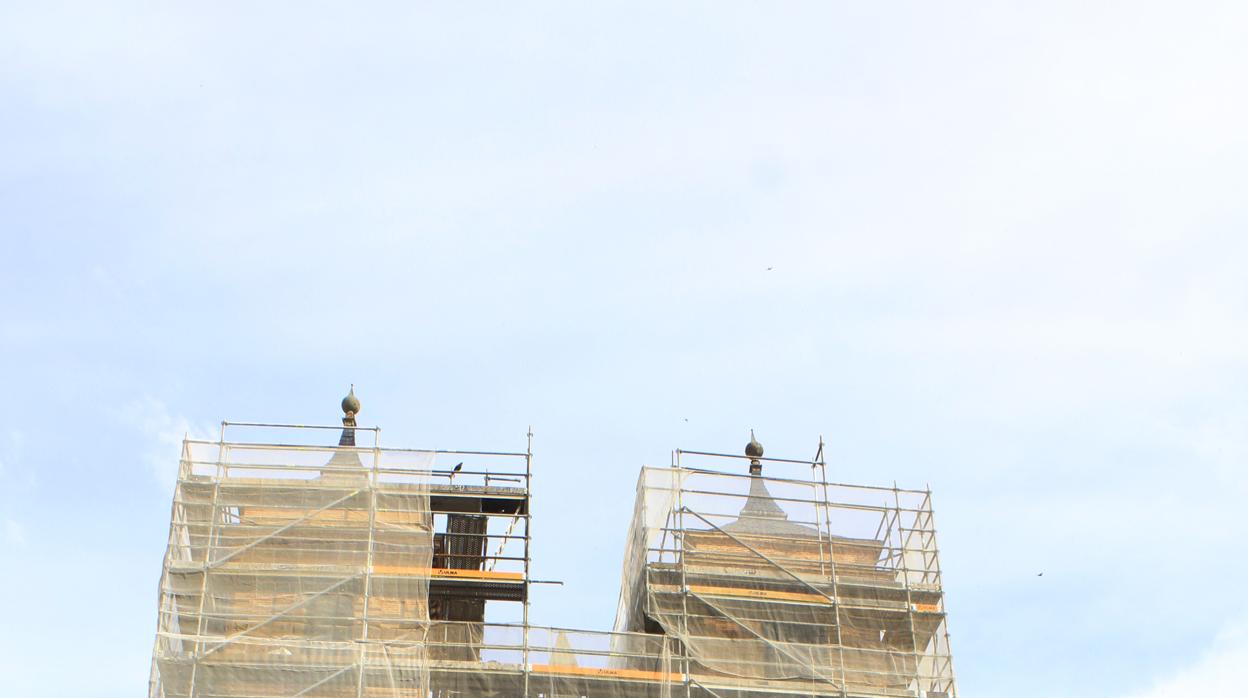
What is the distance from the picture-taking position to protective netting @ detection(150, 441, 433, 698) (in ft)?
121

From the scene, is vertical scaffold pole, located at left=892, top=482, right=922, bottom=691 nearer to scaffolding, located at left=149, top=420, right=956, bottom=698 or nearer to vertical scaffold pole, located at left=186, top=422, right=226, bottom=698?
scaffolding, located at left=149, top=420, right=956, bottom=698

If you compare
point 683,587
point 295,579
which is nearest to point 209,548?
point 295,579

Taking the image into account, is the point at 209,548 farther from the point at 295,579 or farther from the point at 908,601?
the point at 908,601

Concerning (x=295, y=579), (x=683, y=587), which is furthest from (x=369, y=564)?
(x=683, y=587)

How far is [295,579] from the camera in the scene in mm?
38438

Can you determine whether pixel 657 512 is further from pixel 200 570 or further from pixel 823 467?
pixel 200 570

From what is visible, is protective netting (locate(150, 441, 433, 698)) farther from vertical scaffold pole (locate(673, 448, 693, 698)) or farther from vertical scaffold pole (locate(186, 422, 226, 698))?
vertical scaffold pole (locate(673, 448, 693, 698))

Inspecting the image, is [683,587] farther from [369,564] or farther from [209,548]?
[209,548]

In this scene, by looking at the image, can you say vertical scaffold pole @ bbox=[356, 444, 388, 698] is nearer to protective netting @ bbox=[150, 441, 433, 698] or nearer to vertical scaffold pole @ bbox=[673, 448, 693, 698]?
protective netting @ bbox=[150, 441, 433, 698]

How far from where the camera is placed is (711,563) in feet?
132

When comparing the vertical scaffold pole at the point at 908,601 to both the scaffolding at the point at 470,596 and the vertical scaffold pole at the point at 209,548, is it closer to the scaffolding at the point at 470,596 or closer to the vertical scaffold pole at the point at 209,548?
the scaffolding at the point at 470,596

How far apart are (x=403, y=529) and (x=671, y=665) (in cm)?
611

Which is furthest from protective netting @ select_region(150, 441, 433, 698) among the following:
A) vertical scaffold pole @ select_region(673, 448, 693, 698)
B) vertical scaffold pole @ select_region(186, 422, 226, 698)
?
vertical scaffold pole @ select_region(673, 448, 693, 698)

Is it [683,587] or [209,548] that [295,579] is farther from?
[683,587]
